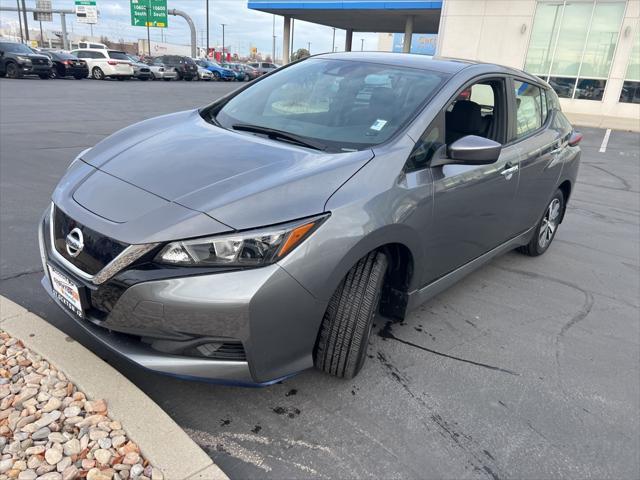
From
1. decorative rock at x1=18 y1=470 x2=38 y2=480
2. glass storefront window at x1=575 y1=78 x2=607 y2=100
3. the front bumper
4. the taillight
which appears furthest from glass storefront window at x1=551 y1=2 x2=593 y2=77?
decorative rock at x1=18 y1=470 x2=38 y2=480

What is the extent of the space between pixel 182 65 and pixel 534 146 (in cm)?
3512

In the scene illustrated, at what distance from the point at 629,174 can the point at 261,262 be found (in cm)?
1030

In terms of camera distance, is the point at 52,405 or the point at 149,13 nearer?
the point at 52,405

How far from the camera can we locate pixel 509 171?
3598 mm

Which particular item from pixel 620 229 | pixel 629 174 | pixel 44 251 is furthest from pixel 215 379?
pixel 629 174

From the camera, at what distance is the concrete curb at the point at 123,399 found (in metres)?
2.04

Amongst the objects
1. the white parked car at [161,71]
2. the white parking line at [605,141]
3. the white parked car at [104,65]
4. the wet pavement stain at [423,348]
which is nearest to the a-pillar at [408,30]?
the white parked car at [161,71]

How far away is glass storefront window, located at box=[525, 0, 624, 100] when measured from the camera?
1955 centimetres

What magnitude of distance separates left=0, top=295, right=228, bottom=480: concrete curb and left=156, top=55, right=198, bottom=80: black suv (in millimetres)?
35267

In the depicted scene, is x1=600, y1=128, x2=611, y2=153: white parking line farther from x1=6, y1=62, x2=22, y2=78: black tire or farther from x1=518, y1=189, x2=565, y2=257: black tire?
x1=6, y1=62, x2=22, y2=78: black tire

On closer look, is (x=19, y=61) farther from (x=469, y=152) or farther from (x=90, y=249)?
(x=469, y=152)

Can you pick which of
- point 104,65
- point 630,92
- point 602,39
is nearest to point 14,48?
point 104,65

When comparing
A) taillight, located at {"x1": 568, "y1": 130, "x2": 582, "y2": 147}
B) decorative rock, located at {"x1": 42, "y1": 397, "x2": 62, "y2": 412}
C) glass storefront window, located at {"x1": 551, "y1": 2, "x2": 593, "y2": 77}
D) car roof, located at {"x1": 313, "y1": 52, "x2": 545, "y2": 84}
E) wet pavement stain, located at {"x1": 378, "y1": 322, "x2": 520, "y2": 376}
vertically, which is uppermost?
glass storefront window, located at {"x1": 551, "y1": 2, "x2": 593, "y2": 77}

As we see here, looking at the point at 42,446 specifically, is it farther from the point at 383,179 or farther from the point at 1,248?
the point at 1,248
